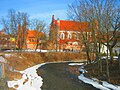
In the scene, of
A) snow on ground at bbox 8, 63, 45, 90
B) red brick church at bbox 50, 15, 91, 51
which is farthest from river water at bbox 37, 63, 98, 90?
red brick church at bbox 50, 15, 91, 51

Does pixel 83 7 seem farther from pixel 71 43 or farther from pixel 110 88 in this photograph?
pixel 71 43

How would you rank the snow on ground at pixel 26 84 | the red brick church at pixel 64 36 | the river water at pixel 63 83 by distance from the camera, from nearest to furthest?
1. the snow on ground at pixel 26 84
2. the river water at pixel 63 83
3. the red brick church at pixel 64 36

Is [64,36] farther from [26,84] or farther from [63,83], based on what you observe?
[26,84]

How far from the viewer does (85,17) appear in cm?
3838

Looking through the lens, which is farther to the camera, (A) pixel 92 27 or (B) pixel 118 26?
(A) pixel 92 27

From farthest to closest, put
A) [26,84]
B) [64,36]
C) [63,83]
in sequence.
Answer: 1. [64,36]
2. [63,83]
3. [26,84]

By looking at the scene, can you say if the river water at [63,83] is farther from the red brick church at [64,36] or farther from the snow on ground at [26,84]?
the red brick church at [64,36]

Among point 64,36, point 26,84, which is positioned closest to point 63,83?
point 26,84

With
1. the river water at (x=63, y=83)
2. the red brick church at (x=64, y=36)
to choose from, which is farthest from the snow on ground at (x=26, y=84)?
the red brick church at (x=64, y=36)

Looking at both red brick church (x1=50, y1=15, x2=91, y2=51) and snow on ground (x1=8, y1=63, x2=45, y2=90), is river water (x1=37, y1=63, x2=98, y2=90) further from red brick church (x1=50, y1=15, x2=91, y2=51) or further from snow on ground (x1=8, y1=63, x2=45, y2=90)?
red brick church (x1=50, y1=15, x2=91, y2=51)

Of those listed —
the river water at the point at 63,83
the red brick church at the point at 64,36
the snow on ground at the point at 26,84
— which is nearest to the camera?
the snow on ground at the point at 26,84

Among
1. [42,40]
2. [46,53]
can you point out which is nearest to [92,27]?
[46,53]

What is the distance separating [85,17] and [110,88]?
17313mm

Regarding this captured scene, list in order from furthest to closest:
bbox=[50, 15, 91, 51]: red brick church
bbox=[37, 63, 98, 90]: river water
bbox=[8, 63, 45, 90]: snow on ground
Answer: bbox=[50, 15, 91, 51]: red brick church < bbox=[37, 63, 98, 90]: river water < bbox=[8, 63, 45, 90]: snow on ground
